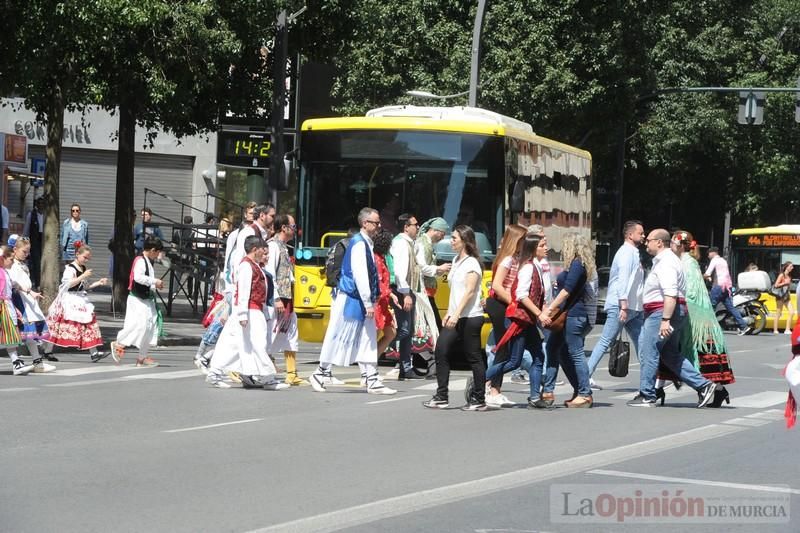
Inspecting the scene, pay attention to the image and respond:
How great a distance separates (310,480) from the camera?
8477 millimetres

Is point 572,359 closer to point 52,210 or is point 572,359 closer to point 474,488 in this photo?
point 474,488

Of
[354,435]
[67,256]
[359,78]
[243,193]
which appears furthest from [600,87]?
[354,435]

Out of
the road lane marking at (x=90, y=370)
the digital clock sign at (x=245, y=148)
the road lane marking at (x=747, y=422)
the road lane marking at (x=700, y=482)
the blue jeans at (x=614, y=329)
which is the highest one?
the digital clock sign at (x=245, y=148)

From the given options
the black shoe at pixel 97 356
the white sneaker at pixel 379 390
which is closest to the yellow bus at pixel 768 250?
the black shoe at pixel 97 356

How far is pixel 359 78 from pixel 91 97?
16.9 m

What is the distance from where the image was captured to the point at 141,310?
16.4 m

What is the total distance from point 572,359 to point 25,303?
6.43 metres

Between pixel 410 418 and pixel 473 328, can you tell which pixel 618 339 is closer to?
pixel 473 328

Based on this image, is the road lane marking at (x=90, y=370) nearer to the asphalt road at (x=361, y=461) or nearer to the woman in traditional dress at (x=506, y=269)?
the asphalt road at (x=361, y=461)

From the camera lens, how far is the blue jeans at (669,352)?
43.7ft

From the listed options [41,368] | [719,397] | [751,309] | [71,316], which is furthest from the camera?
[751,309]

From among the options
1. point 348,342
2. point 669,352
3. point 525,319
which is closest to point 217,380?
point 348,342

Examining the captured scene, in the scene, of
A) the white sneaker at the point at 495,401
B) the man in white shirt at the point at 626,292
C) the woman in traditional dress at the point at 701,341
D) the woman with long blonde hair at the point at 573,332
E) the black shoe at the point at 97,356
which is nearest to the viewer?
the white sneaker at the point at 495,401

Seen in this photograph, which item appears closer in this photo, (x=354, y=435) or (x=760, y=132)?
(x=354, y=435)
